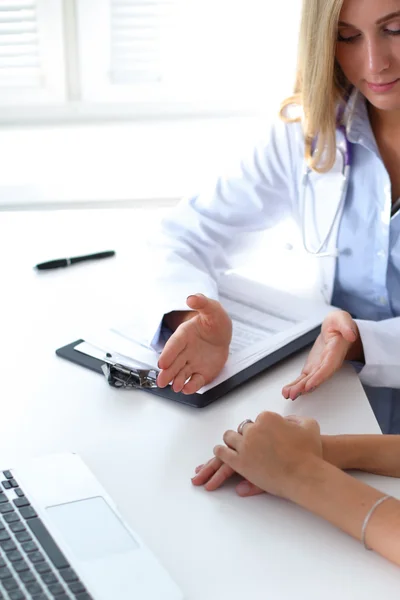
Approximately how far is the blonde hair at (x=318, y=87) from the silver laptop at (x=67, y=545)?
75 cm

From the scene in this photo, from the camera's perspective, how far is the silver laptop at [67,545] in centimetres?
74

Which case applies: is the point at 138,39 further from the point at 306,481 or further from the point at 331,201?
the point at 306,481

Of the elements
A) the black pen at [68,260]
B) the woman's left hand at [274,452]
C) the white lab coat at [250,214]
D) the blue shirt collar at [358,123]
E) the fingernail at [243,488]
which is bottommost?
the fingernail at [243,488]

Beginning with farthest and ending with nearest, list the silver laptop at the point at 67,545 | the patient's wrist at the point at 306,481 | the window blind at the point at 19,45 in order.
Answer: the window blind at the point at 19,45 < the patient's wrist at the point at 306,481 < the silver laptop at the point at 67,545

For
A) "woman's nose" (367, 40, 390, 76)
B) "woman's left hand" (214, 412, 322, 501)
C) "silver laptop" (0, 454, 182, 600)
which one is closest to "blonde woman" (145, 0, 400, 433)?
"woman's nose" (367, 40, 390, 76)

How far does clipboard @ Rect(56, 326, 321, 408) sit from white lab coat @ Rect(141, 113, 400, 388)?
0.68 ft

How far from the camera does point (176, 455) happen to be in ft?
3.22

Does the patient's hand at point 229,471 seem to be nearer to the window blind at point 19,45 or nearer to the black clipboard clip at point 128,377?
the black clipboard clip at point 128,377

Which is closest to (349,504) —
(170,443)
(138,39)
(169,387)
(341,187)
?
(170,443)

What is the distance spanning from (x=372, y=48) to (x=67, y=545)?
0.88m

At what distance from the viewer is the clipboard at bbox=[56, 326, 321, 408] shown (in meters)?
1.10

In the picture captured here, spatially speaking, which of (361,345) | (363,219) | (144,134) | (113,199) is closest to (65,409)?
(361,345)

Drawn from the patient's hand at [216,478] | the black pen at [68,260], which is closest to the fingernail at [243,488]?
the patient's hand at [216,478]

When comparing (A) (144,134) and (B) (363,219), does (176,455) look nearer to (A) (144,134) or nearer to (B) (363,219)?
(B) (363,219)
